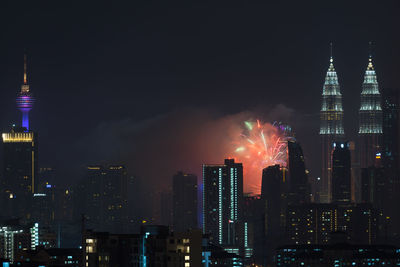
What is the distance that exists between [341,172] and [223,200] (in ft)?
23.4

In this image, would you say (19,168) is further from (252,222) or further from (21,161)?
(252,222)

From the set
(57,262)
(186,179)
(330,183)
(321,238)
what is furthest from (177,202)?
(57,262)

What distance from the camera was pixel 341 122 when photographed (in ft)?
181

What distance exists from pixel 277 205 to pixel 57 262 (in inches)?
740

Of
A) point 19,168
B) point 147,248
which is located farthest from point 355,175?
point 147,248

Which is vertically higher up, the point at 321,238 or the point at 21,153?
the point at 21,153

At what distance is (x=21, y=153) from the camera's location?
2120 inches

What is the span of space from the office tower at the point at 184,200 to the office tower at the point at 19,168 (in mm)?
5878

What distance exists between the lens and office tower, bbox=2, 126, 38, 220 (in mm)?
50531

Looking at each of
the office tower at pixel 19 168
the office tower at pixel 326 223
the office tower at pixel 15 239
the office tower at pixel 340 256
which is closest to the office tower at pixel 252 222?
the office tower at pixel 326 223

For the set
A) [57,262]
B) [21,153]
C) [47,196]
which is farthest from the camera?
[21,153]

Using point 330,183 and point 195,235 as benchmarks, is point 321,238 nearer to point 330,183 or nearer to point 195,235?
point 330,183

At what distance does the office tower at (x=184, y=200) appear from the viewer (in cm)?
4556

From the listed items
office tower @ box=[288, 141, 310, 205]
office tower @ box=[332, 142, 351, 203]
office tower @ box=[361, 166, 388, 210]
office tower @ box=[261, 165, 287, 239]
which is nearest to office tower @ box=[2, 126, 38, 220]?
office tower @ box=[261, 165, 287, 239]
